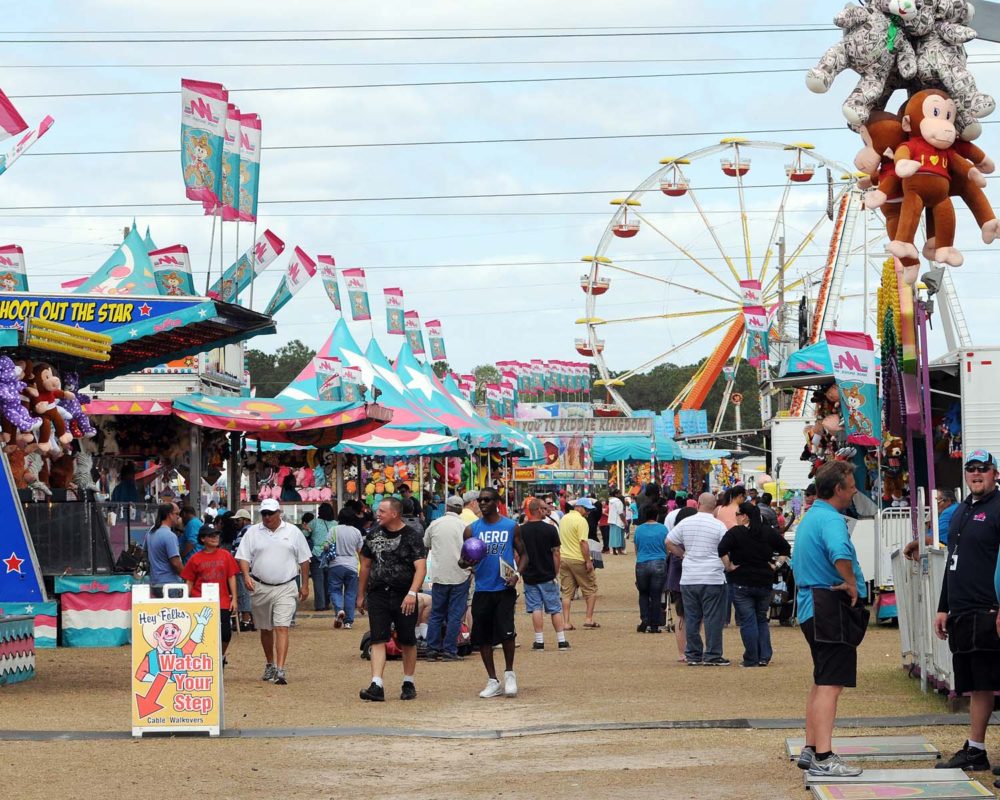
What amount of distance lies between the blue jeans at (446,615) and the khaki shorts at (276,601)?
2.36m

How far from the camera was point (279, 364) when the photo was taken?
119500 mm

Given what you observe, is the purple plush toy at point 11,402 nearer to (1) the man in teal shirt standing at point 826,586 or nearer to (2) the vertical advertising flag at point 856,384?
(2) the vertical advertising flag at point 856,384

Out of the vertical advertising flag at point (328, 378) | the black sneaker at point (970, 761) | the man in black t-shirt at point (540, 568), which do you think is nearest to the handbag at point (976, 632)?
the black sneaker at point (970, 761)

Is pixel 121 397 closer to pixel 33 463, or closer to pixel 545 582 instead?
pixel 33 463

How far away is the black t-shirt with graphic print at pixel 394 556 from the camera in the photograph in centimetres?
1207

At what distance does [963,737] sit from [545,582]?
733cm

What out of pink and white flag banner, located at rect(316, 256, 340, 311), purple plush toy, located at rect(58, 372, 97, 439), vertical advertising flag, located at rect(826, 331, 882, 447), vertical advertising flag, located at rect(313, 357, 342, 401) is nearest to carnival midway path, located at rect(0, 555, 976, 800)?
purple plush toy, located at rect(58, 372, 97, 439)

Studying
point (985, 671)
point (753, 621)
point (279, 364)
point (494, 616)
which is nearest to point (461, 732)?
point (494, 616)

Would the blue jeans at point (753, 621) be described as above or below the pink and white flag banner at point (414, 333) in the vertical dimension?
below

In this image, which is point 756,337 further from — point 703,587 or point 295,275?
point 703,587

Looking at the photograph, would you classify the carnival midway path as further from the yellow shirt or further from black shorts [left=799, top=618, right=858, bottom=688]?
the yellow shirt

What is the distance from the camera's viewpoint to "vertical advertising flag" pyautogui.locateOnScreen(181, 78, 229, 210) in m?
19.5

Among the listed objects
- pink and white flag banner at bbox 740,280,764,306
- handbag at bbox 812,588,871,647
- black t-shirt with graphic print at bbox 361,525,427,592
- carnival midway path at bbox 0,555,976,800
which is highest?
pink and white flag banner at bbox 740,280,764,306

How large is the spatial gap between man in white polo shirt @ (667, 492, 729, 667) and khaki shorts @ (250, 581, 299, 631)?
12.4 feet
